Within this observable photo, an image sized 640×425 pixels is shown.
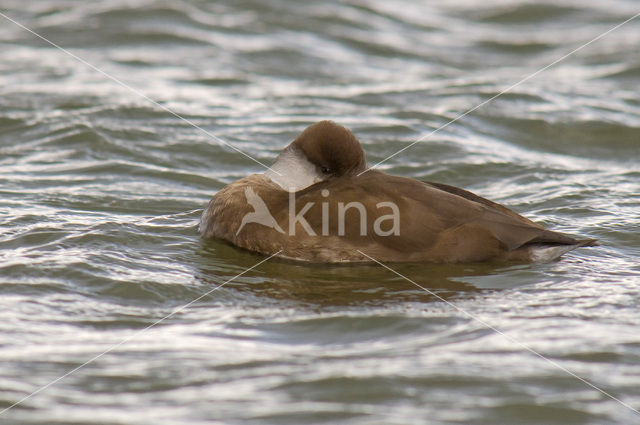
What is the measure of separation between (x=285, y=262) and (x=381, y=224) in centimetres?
72

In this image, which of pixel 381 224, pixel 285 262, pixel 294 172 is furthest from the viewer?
pixel 294 172

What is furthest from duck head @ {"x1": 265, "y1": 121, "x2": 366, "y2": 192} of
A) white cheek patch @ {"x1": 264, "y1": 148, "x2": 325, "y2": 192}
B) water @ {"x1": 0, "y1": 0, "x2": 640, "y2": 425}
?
water @ {"x1": 0, "y1": 0, "x2": 640, "y2": 425}

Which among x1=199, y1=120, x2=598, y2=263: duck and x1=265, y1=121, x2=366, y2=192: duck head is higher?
x1=265, y1=121, x2=366, y2=192: duck head

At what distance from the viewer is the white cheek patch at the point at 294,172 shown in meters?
6.52

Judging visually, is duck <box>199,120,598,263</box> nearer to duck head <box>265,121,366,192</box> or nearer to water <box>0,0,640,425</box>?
duck head <box>265,121,366,192</box>

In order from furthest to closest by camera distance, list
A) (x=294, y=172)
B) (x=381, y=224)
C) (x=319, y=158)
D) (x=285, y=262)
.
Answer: (x=294, y=172), (x=319, y=158), (x=285, y=262), (x=381, y=224)

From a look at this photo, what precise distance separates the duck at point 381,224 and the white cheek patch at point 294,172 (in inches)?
4.4

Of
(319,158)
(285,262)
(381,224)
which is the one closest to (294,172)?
(319,158)

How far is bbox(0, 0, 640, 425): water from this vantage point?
439 centimetres

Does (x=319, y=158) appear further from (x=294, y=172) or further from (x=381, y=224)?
(x=381, y=224)

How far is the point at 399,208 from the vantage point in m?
6.01

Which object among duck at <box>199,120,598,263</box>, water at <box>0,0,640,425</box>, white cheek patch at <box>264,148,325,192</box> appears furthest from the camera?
white cheek patch at <box>264,148,325,192</box>

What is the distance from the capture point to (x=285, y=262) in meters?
6.28

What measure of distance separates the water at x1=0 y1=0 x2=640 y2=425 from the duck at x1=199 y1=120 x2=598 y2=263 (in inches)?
4.6
